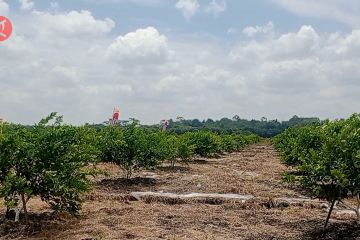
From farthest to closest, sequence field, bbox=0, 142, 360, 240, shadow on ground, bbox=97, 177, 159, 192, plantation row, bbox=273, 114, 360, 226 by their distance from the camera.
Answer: shadow on ground, bbox=97, 177, 159, 192, field, bbox=0, 142, 360, 240, plantation row, bbox=273, 114, 360, 226

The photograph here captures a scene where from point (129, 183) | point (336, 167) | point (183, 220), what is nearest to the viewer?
point (336, 167)

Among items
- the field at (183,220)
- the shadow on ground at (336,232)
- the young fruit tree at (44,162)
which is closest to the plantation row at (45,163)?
the young fruit tree at (44,162)

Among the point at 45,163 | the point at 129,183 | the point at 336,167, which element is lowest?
the point at 129,183

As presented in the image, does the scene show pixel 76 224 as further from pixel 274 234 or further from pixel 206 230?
pixel 274 234

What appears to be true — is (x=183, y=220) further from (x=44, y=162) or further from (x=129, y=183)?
(x=129, y=183)

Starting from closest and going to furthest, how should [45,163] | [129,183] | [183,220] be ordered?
[45,163], [183,220], [129,183]

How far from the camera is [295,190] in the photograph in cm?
1327

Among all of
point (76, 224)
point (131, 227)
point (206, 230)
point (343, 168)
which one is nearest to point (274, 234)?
point (206, 230)

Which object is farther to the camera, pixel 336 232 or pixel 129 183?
pixel 129 183

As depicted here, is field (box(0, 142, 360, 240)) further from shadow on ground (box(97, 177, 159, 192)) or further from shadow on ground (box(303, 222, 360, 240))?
shadow on ground (box(97, 177, 159, 192))

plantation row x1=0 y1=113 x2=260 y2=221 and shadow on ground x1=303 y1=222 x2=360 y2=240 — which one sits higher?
plantation row x1=0 y1=113 x2=260 y2=221

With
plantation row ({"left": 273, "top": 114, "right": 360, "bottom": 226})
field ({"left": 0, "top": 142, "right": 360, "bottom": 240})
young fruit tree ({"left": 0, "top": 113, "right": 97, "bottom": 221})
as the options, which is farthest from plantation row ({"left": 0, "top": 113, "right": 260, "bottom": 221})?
plantation row ({"left": 273, "top": 114, "right": 360, "bottom": 226})

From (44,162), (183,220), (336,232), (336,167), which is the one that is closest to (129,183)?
(183,220)

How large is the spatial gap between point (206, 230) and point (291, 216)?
7.74 feet
